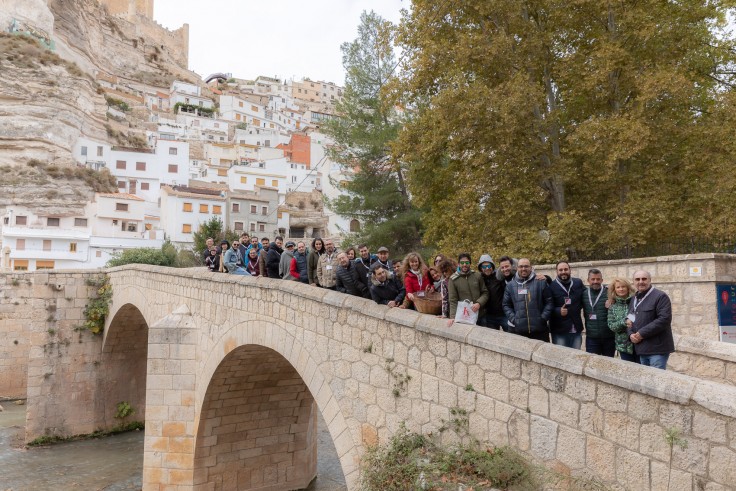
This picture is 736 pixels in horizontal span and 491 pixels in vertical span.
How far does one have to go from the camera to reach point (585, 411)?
3.49 metres

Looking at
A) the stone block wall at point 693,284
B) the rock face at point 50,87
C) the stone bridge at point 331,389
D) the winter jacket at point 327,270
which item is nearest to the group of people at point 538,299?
the stone bridge at point 331,389

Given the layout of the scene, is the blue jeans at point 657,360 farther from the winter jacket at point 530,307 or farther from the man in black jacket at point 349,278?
the man in black jacket at point 349,278

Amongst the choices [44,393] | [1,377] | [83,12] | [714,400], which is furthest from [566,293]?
[83,12]

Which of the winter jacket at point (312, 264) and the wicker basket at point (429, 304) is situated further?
the winter jacket at point (312, 264)

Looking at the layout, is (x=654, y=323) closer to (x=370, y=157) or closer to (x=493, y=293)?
(x=493, y=293)

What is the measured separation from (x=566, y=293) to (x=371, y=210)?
48.9 feet

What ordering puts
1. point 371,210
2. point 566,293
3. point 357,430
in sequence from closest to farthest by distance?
point 566,293
point 357,430
point 371,210

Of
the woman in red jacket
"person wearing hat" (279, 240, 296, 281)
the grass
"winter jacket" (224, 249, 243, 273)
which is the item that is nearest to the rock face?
the grass

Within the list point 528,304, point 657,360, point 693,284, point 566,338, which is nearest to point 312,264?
point 528,304

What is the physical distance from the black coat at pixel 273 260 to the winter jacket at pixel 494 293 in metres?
5.34

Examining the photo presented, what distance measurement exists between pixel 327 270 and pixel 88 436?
1405cm

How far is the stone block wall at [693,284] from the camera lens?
23.4 feet

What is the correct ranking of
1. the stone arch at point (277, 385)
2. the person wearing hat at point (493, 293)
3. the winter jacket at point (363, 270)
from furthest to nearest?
the winter jacket at point (363, 270)
the stone arch at point (277, 385)
the person wearing hat at point (493, 293)

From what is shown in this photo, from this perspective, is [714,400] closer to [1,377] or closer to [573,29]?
[573,29]
